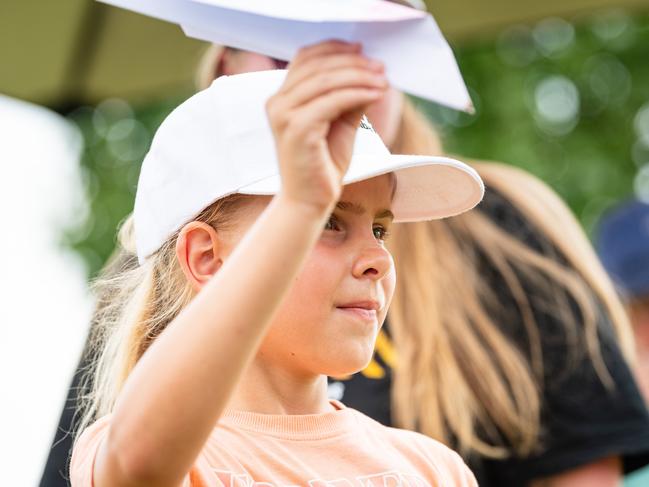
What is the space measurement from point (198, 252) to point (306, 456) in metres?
0.30

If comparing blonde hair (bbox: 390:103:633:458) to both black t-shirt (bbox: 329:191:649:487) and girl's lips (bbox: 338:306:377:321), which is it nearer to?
black t-shirt (bbox: 329:191:649:487)

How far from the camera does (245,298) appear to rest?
1.00 metres

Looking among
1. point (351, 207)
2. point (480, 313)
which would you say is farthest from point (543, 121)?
point (351, 207)

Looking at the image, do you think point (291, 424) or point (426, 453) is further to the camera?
point (426, 453)

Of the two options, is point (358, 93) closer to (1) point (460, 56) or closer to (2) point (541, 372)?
(2) point (541, 372)

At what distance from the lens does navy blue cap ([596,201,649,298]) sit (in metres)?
3.64

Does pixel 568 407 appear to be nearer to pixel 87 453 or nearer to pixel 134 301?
pixel 134 301

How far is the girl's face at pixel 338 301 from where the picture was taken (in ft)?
4.28

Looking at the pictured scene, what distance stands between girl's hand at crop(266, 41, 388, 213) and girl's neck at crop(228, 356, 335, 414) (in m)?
0.43

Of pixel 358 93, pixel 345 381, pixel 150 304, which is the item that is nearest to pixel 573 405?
pixel 345 381

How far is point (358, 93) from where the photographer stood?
98 cm

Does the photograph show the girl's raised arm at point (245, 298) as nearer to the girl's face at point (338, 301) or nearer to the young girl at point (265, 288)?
the young girl at point (265, 288)

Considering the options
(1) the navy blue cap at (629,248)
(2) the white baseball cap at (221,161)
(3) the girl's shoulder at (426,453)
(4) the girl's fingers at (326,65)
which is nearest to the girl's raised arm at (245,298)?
(4) the girl's fingers at (326,65)

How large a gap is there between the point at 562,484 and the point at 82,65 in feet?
6.90
